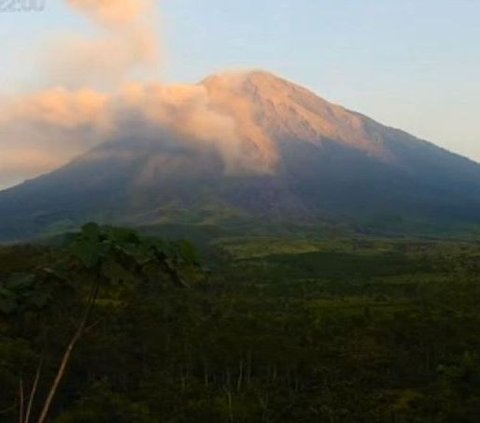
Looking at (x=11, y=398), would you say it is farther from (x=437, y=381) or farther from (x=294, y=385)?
(x=437, y=381)

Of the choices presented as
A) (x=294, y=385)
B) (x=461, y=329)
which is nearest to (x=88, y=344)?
(x=294, y=385)

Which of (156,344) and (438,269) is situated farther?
(438,269)

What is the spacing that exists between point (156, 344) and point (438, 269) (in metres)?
99.0

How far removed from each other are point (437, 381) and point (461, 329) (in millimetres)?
16480

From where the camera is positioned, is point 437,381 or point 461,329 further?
point 461,329

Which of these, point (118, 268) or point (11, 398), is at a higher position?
point (118, 268)

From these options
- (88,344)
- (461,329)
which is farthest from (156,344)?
(461,329)

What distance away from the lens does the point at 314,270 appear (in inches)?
7032

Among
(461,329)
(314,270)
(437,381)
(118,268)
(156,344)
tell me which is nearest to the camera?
(118,268)

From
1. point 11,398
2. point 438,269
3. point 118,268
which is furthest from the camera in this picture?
point 438,269

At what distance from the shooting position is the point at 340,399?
6244 cm

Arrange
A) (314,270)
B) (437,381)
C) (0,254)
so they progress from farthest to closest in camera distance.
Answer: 1. (314,270)
2. (0,254)
3. (437,381)

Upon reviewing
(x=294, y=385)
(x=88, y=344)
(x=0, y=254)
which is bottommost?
(x=294, y=385)

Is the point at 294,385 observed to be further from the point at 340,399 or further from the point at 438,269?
the point at 438,269
